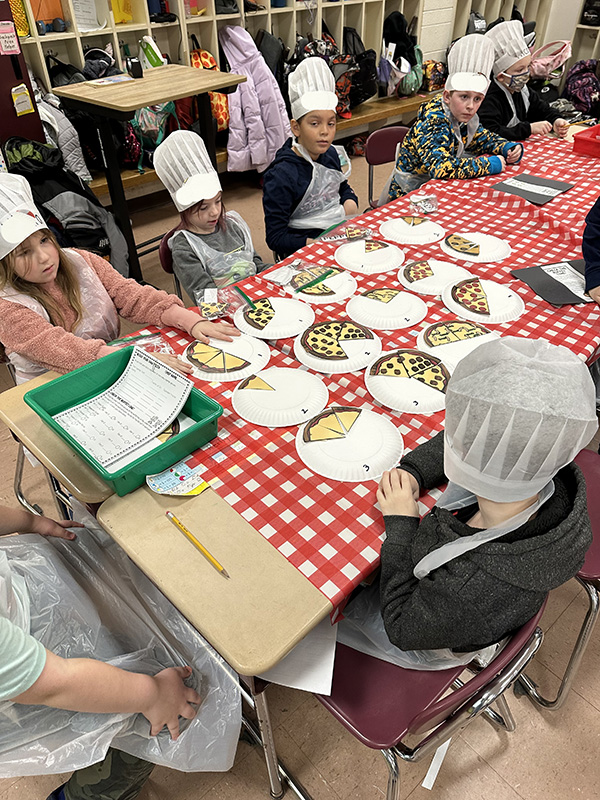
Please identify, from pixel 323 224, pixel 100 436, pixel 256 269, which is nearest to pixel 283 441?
pixel 100 436

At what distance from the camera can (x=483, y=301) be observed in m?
1.56

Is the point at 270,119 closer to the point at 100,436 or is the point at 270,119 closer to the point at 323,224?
the point at 323,224

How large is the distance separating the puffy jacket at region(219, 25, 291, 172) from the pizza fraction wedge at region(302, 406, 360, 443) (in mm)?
3525

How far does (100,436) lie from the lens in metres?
1.13

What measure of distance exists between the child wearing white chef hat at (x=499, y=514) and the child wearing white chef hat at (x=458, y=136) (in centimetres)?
188

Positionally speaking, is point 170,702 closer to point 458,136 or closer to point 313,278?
point 313,278

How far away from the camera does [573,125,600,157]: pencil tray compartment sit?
101 inches

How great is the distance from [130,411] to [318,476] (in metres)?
0.45

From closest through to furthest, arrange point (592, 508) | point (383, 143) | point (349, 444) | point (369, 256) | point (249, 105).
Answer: point (349, 444) → point (592, 508) → point (369, 256) → point (383, 143) → point (249, 105)

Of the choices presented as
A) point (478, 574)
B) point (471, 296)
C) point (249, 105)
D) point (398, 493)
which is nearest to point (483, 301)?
Answer: point (471, 296)

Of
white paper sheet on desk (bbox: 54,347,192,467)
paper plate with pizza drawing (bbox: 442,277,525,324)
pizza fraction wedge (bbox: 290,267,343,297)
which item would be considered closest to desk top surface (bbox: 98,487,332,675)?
white paper sheet on desk (bbox: 54,347,192,467)

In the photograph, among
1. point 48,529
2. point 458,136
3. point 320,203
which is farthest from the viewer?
point 458,136

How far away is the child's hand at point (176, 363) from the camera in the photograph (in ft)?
4.36

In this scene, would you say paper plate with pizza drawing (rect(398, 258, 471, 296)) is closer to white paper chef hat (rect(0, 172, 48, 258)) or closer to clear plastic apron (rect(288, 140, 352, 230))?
clear plastic apron (rect(288, 140, 352, 230))
